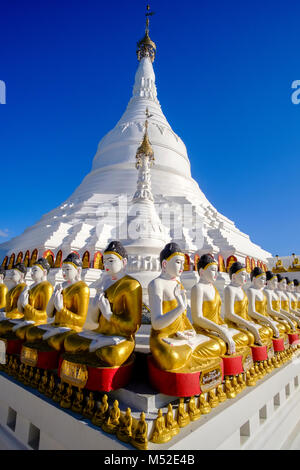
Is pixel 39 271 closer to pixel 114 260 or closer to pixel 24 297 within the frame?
pixel 24 297

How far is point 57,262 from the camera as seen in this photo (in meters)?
13.4

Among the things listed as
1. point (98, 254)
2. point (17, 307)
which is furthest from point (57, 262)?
point (17, 307)

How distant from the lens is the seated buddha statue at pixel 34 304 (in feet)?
12.2

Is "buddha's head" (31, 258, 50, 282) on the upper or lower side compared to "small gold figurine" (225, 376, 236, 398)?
upper

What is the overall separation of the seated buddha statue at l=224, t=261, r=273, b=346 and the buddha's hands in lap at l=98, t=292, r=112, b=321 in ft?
6.08

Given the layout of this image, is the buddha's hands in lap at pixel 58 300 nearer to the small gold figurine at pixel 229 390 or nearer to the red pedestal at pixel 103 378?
the red pedestal at pixel 103 378

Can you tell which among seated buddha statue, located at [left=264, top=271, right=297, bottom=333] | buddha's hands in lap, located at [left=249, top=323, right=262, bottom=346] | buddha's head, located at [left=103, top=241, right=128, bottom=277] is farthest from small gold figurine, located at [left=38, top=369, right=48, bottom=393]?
seated buddha statue, located at [left=264, top=271, right=297, bottom=333]

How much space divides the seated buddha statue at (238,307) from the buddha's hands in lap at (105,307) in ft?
6.08

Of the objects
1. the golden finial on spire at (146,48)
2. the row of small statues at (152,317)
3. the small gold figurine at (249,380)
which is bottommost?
the small gold figurine at (249,380)

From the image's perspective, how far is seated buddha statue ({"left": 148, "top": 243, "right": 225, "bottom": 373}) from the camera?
238 centimetres

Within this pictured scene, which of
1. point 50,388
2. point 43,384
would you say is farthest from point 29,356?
point 50,388

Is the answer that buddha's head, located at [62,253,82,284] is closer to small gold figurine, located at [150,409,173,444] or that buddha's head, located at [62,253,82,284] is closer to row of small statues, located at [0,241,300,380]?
row of small statues, located at [0,241,300,380]

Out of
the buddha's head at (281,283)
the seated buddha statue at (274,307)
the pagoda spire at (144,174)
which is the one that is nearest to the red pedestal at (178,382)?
the seated buddha statue at (274,307)

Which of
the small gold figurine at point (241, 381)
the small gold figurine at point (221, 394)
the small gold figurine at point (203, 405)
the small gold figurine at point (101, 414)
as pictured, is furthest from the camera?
the small gold figurine at point (241, 381)
